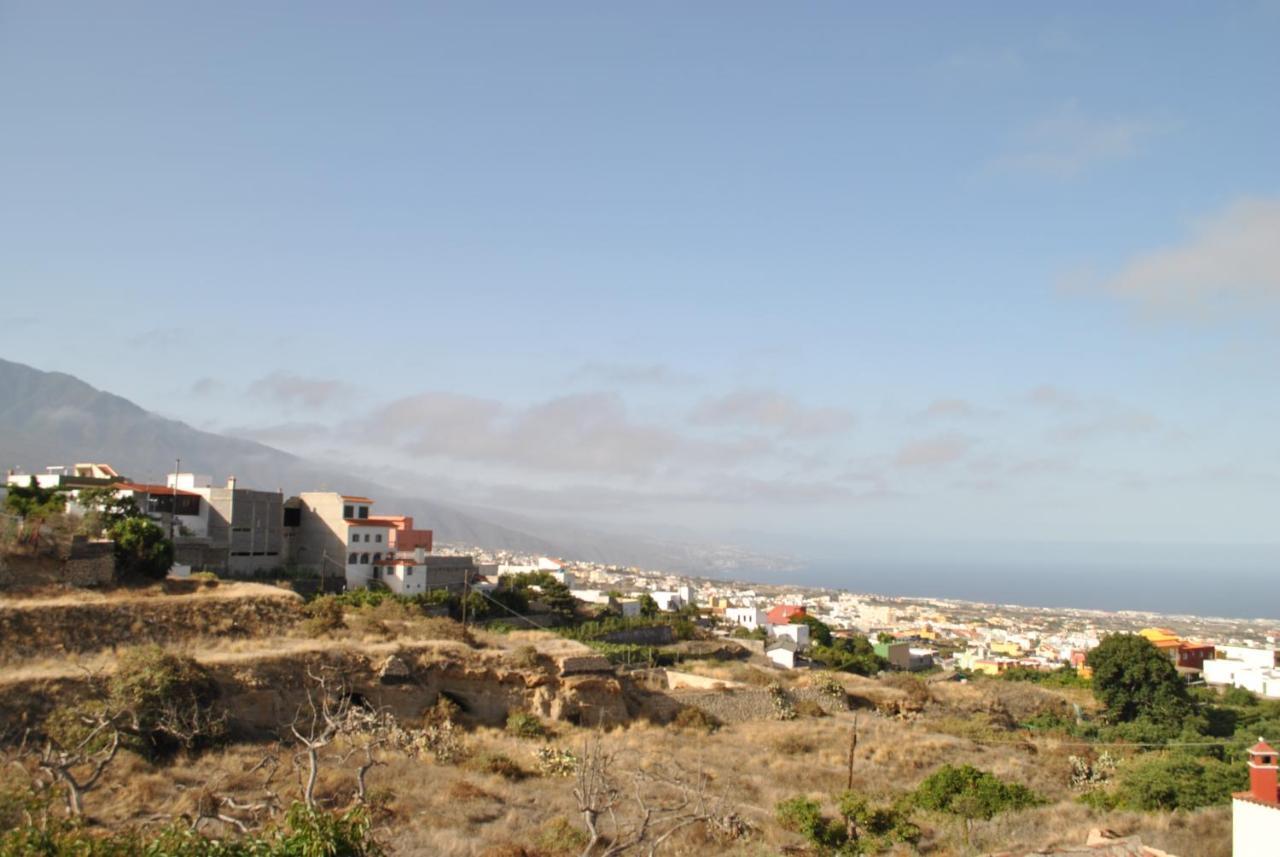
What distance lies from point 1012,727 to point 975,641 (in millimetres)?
48145

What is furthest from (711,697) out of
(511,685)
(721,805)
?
(721,805)

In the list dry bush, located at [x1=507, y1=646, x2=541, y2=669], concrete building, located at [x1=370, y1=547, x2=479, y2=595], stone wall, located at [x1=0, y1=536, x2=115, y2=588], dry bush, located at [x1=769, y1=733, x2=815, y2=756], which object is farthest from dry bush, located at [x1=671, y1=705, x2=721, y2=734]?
stone wall, located at [x1=0, y1=536, x2=115, y2=588]

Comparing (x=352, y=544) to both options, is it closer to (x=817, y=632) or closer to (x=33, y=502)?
(x=33, y=502)

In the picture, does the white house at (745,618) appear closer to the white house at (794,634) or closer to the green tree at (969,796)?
the white house at (794,634)

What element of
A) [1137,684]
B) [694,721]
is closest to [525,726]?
[694,721]

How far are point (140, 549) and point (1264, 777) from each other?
Answer: 27.2 meters

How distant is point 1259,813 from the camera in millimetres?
10430

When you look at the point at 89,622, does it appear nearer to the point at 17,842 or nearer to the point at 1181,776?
the point at 17,842

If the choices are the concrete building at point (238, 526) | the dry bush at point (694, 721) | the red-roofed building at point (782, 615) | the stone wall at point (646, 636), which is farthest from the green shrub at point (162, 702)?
the red-roofed building at point (782, 615)

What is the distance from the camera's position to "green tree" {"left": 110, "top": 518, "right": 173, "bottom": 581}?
2525 cm

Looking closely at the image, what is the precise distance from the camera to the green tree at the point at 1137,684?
32906mm

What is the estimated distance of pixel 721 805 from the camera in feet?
50.9

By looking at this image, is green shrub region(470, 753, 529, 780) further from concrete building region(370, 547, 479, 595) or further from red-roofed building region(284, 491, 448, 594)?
red-roofed building region(284, 491, 448, 594)

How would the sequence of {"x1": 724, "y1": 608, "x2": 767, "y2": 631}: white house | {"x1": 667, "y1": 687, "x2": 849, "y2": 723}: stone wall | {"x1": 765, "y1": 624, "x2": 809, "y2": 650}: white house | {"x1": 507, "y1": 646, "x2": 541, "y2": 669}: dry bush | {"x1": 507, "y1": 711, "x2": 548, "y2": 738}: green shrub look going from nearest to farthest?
1. {"x1": 507, "y1": 711, "x2": 548, "y2": 738}: green shrub
2. {"x1": 507, "y1": 646, "x2": 541, "y2": 669}: dry bush
3. {"x1": 667, "y1": 687, "x2": 849, "y2": 723}: stone wall
4. {"x1": 765, "y1": 624, "x2": 809, "y2": 650}: white house
5. {"x1": 724, "y1": 608, "x2": 767, "y2": 631}: white house
